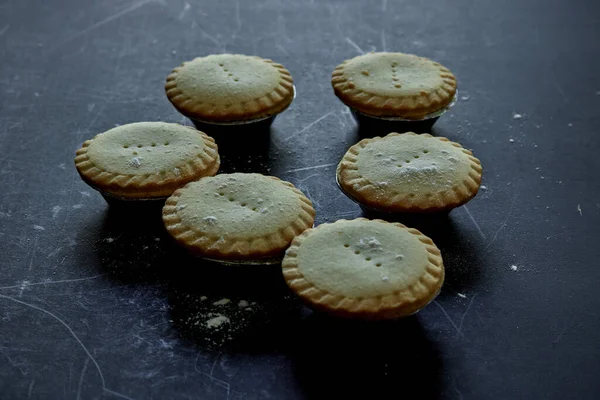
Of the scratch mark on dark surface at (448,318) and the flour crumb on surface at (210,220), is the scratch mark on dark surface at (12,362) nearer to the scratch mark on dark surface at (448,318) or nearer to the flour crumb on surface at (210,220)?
the flour crumb on surface at (210,220)

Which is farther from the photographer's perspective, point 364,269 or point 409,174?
Result: point 409,174

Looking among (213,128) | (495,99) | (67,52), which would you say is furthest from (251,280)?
(67,52)

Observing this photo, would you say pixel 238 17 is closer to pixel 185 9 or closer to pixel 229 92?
pixel 185 9

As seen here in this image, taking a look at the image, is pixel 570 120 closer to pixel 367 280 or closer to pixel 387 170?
pixel 387 170

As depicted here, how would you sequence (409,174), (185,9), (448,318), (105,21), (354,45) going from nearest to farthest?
(448,318) → (409,174) → (354,45) → (105,21) → (185,9)

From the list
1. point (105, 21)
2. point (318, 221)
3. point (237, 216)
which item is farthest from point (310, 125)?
point (105, 21)

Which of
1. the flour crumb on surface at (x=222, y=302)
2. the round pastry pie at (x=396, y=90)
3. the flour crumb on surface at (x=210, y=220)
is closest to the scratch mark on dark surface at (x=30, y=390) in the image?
the flour crumb on surface at (x=222, y=302)
